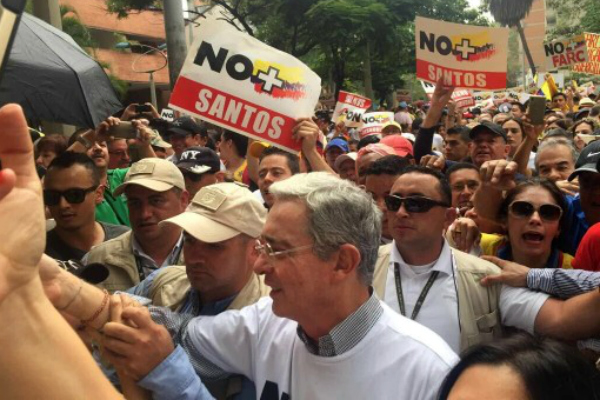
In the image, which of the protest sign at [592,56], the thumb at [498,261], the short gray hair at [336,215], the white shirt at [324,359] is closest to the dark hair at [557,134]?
the thumb at [498,261]

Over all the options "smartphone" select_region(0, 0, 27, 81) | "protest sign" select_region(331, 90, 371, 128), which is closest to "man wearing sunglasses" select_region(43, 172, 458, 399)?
"smartphone" select_region(0, 0, 27, 81)

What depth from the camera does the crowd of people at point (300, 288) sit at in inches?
43.4

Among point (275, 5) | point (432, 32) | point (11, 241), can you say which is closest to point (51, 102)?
point (11, 241)

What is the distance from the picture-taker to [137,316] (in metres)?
1.85

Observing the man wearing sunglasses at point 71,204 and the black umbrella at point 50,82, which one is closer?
the black umbrella at point 50,82

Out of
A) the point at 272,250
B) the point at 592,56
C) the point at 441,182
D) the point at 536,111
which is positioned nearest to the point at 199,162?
the point at 536,111

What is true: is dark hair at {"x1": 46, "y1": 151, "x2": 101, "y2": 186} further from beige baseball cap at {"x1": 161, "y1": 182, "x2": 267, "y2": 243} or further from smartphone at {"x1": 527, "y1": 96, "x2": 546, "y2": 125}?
smartphone at {"x1": 527, "y1": 96, "x2": 546, "y2": 125}

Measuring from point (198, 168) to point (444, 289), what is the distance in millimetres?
2738

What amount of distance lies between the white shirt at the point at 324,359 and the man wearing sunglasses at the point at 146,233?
118cm

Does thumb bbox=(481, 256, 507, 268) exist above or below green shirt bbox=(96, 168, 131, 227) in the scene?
above

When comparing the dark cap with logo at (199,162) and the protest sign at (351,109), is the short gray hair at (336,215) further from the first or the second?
the protest sign at (351,109)

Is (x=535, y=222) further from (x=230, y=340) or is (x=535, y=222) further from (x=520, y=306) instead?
(x=230, y=340)

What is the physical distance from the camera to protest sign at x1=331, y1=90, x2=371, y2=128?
11562mm

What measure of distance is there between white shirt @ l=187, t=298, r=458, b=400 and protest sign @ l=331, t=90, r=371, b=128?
9444 mm
